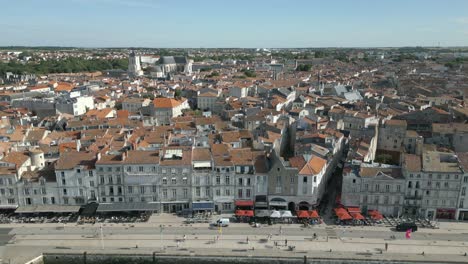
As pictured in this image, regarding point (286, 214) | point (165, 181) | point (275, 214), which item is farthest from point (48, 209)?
point (286, 214)

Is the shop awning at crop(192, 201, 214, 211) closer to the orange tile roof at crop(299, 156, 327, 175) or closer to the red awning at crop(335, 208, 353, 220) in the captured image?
the orange tile roof at crop(299, 156, 327, 175)

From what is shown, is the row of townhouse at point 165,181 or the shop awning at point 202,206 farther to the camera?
the shop awning at point 202,206

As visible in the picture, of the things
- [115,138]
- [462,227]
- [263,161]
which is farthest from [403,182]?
[115,138]

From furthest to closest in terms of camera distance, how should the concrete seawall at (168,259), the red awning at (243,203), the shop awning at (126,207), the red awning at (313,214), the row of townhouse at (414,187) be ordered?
the red awning at (243,203)
the shop awning at (126,207)
the row of townhouse at (414,187)
the red awning at (313,214)
the concrete seawall at (168,259)

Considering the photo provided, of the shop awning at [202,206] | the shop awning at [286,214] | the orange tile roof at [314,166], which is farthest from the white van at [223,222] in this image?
the orange tile roof at [314,166]

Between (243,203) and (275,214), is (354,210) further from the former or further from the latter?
(243,203)

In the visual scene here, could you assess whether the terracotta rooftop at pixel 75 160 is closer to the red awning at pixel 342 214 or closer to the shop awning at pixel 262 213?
the shop awning at pixel 262 213
